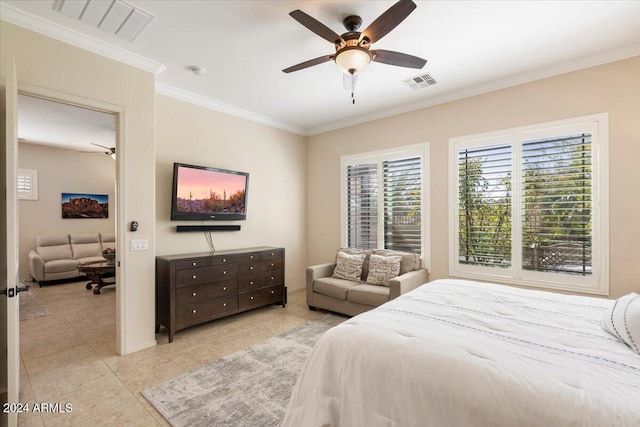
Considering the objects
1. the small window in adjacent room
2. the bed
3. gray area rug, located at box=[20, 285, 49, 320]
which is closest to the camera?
the bed

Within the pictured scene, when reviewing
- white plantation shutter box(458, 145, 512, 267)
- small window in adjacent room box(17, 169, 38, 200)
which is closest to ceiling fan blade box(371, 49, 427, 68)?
white plantation shutter box(458, 145, 512, 267)

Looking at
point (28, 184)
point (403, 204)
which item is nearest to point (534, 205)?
point (403, 204)

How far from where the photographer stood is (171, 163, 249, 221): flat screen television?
379cm

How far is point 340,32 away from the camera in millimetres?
2682

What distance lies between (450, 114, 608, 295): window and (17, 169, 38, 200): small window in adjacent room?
8430 millimetres

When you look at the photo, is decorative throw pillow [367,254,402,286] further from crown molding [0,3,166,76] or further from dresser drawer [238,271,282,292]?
crown molding [0,3,166,76]

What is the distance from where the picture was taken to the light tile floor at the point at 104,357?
2.12 meters

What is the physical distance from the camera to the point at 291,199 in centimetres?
546

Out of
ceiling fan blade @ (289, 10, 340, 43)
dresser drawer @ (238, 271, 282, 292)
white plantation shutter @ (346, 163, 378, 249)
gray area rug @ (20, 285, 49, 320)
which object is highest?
ceiling fan blade @ (289, 10, 340, 43)

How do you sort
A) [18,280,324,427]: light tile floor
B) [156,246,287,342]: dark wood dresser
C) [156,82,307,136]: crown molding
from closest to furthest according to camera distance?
[18,280,324,427]: light tile floor → [156,246,287,342]: dark wood dresser → [156,82,307,136]: crown molding

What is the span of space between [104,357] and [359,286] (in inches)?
114

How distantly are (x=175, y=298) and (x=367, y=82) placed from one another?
3398mm

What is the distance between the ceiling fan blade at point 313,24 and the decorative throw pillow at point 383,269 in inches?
111

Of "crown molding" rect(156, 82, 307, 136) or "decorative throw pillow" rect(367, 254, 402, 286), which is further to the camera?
"decorative throw pillow" rect(367, 254, 402, 286)
